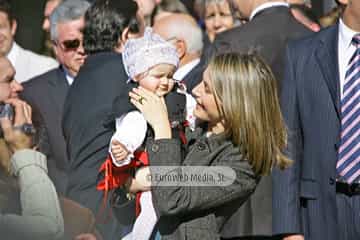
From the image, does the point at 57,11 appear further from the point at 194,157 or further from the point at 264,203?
the point at 194,157

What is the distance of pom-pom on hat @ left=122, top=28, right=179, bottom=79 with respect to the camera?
4.77m

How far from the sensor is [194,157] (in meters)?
4.42

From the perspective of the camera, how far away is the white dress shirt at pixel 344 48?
5066 millimetres

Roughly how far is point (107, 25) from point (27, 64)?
2100 millimetres

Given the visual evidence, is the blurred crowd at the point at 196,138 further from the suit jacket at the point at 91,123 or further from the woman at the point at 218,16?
the woman at the point at 218,16

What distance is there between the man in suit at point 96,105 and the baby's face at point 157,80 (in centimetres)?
10

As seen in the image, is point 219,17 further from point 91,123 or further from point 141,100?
point 141,100

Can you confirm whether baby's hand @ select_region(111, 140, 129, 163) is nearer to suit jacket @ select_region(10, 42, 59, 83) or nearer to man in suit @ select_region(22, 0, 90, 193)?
man in suit @ select_region(22, 0, 90, 193)

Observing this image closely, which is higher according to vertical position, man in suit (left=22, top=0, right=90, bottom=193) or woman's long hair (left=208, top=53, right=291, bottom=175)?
woman's long hair (left=208, top=53, right=291, bottom=175)

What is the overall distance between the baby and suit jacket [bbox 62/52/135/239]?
22cm

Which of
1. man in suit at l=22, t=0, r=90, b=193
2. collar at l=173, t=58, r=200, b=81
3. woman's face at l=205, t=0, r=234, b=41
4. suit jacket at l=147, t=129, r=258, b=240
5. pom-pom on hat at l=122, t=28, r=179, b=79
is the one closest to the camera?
suit jacket at l=147, t=129, r=258, b=240

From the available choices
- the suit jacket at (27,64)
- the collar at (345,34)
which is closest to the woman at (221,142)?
the collar at (345,34)

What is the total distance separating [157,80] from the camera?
4746 mm

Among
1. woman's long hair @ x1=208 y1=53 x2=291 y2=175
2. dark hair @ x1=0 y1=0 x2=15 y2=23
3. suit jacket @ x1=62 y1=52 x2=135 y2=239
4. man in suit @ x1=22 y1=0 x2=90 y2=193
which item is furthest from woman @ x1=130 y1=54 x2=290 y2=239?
dark hair @ x1=0 y1=0 x2=15 y2=23
